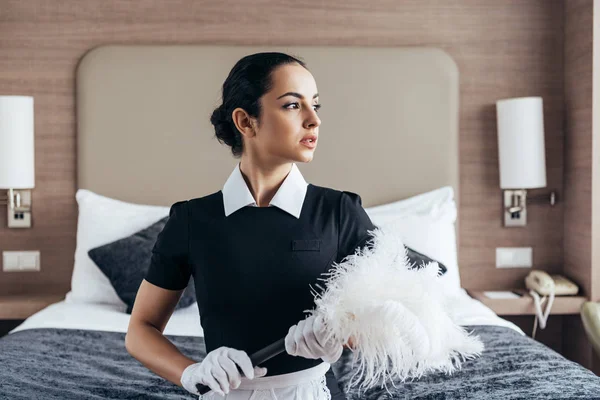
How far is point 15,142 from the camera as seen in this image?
9.93 ft

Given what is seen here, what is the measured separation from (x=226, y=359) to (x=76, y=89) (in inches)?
95.9

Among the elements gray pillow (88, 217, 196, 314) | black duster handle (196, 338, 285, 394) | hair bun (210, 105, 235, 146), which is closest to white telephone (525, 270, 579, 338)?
gray pillow (88, 217, 196, 314)

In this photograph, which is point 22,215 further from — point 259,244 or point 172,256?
point 259,244

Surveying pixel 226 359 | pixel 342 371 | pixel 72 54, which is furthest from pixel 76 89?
pixel 226 359

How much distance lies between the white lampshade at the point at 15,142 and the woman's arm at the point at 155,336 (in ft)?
6.44

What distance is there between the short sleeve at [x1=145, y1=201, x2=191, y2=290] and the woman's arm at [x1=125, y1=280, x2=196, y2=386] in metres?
0.02

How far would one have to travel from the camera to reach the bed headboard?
10.4 feet

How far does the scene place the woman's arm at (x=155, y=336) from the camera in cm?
127

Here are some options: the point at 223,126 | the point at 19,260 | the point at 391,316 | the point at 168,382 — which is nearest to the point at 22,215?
the point at 19,260

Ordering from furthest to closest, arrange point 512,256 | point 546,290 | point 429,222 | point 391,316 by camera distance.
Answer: point 512,256
point 546,290
point 429,222
point 391,316

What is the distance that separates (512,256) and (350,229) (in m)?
2.22

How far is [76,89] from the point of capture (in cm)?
321

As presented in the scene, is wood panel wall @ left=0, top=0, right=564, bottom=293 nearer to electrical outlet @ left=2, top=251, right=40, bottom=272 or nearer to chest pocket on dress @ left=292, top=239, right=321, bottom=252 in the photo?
electrical outlet @ left=2, top=251, right=40, bottom=272

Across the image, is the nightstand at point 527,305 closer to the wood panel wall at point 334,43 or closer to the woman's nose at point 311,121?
the wood panel wall at point 334,43
